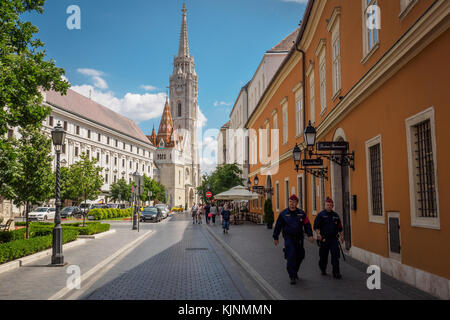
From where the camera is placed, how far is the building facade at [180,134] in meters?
117

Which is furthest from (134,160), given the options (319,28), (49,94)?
(319,28)

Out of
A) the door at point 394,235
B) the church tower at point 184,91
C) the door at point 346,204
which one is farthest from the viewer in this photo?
the church tower at point 184,91

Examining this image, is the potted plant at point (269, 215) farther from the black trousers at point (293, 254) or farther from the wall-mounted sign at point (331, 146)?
the black trousers at point (293, 254)

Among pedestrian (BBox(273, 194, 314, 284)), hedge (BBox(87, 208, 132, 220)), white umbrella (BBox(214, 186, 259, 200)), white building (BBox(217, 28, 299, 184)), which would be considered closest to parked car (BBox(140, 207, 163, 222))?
hedge (BBox(87, 208, 132, 220))

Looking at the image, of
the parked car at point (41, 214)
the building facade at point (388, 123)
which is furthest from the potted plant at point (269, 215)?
the parked car at point (41, 214)

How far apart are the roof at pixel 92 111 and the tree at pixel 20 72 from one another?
4388 centimetres

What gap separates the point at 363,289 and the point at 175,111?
121 metres

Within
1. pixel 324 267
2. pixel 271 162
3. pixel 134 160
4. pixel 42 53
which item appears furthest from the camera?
pixel 134 160

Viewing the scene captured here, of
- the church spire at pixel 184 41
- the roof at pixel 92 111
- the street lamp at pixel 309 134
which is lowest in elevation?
the street lamp at pixel 309 134

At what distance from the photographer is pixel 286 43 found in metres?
33.8

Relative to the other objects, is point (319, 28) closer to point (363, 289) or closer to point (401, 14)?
point (401, 14)

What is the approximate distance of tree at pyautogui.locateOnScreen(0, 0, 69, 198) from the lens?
33.0 feet

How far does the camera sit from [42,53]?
456 inches

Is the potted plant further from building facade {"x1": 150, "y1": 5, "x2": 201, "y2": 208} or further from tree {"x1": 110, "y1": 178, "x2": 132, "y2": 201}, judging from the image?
building facade {"x1": 150, "y1": 5, "x2": 201, "y2": 208}
